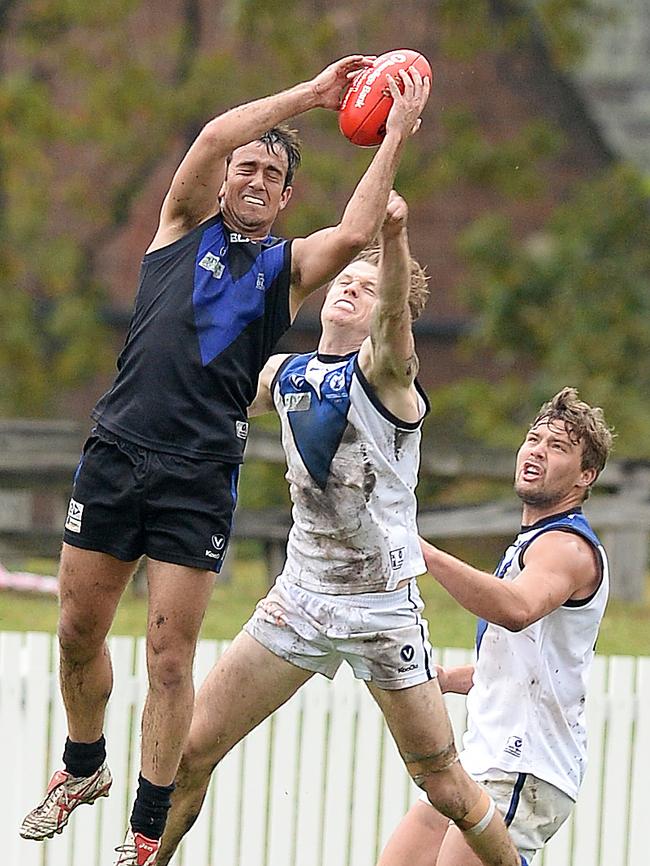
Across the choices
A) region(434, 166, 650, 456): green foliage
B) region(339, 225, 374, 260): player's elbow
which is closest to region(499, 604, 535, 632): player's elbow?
region(339, 225, 374, 260): player's elbow

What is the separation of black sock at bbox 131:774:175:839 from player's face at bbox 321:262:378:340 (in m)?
1.50

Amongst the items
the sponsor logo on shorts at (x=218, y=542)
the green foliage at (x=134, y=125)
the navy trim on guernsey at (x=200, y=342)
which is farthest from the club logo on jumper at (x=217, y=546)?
the green foliage at (x=134, y=125)

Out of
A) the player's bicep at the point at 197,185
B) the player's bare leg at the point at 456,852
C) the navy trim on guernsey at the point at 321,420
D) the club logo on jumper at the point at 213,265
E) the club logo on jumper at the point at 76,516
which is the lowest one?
the player's bare leg at the point at 456,852

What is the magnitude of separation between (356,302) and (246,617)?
5.00 meters

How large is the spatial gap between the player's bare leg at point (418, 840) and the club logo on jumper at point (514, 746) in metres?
0.41

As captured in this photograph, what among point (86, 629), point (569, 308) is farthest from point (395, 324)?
point (569, 308)

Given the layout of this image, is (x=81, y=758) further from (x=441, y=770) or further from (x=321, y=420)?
(x=321, y=420)

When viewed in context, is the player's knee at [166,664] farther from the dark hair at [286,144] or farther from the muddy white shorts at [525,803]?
the dark hair at [286,144]

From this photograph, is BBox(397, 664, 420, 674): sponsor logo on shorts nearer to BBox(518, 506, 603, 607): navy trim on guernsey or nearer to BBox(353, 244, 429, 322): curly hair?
BBox(518, 506, 603, 607): navy trim on guernsey

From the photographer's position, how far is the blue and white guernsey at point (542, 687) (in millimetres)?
4613

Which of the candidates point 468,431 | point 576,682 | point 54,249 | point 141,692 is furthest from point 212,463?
point 54,249

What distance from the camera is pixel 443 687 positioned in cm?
526

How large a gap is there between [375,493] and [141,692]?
180 centimetres

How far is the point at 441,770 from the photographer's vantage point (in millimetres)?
4613
